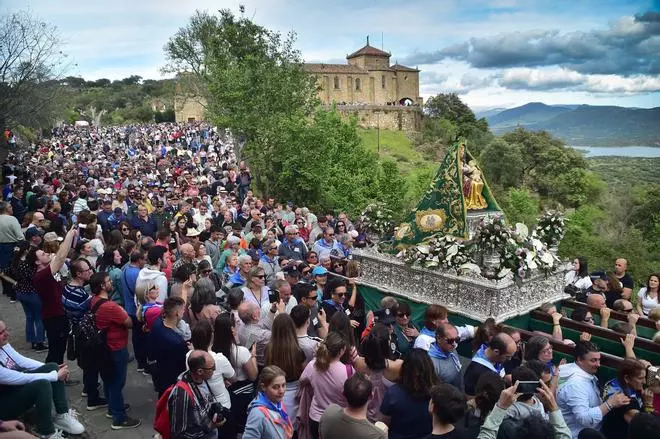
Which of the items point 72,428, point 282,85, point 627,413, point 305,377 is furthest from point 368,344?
point 282,85

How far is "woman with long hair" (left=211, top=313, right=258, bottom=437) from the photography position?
479cm

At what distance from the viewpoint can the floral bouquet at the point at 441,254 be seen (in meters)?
7.99

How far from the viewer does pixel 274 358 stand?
182 inches

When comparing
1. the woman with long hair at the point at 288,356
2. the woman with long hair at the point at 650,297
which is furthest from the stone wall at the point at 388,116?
the woman with long hair at the point at 288,356

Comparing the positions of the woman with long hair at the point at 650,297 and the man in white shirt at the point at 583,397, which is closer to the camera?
the man in white shirt at the point at 583,397

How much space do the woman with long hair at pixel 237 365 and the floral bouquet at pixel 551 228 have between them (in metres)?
6.36

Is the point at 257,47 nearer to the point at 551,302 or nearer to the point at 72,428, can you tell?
the point at 551,302

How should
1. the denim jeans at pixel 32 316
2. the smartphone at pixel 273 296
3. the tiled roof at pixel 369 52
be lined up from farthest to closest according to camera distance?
the tiled roof at pixel 369 52 < the denim jeans at pixel 32 316 < the smartphone at pixel 273 296

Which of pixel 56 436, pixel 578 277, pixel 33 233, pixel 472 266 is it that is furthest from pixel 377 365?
pixel 33 233

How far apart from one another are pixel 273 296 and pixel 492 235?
3.40 m

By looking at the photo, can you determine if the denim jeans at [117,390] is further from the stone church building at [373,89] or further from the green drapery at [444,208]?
the stone church building at [373,89]

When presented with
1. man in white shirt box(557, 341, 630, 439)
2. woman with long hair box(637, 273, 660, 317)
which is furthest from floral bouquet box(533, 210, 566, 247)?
man in white shirt box(557, 341, 630, 439)

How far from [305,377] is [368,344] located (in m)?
0.60

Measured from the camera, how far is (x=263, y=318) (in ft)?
18.9
